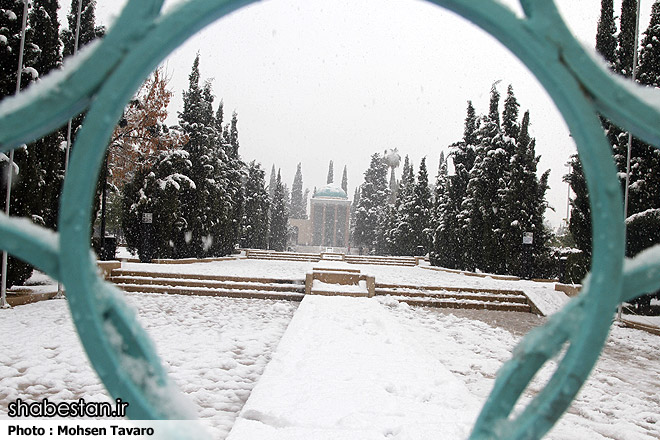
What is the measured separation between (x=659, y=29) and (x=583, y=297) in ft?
40.0

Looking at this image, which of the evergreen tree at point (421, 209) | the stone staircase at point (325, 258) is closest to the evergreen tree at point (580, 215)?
the stone staircase at point (325, 258)

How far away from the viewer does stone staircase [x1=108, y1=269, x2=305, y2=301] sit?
10391 mm

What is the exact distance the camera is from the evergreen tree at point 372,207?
4259 cm

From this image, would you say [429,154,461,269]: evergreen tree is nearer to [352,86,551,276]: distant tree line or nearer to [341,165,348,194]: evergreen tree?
[352,86,551,276]: distant tree line

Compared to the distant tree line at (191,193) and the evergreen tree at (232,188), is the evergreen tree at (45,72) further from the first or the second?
the evergreen tree at (232,188)

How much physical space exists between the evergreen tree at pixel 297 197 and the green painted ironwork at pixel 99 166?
7515cm

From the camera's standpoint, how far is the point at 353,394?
3.58m

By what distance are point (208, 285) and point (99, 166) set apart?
10573mm

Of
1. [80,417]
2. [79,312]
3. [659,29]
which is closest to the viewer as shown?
[79,312]

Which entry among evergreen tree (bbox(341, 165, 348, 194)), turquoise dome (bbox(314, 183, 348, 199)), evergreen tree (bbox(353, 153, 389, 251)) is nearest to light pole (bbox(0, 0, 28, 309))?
evergreen tree (bbox(353, 153, 389, 251))

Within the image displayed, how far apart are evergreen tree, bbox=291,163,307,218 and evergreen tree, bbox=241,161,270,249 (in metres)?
43.0

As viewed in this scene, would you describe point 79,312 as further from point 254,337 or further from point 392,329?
point 392,329

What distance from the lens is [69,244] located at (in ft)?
2.54

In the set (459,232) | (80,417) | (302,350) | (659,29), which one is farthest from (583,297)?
(459,232)
